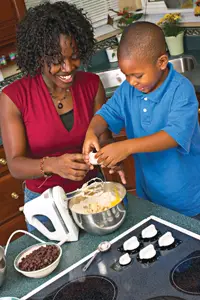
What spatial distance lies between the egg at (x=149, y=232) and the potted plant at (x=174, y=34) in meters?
2.14

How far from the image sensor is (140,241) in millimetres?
1358

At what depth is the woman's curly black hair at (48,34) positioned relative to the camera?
5.30ft

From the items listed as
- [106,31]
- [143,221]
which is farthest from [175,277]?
[106,31]

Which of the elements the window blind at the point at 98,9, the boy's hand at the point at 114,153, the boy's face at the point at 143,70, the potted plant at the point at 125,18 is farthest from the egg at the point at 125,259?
the window blind at the point at 98,9

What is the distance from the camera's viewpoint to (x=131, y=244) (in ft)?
4.41

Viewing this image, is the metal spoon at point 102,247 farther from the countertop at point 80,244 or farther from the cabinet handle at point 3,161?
the cabinet handle at point 3,161

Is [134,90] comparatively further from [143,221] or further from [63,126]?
[143,221]

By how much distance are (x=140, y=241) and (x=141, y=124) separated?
1.42 ft

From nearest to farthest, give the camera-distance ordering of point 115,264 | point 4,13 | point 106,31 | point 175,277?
point 175,277 → point 115,264 → point 4,13 → point 106,31

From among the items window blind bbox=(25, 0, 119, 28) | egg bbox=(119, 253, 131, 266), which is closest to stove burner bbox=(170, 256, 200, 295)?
egg bbox=(119, 253, 131, 266)

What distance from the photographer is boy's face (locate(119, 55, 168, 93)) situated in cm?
144

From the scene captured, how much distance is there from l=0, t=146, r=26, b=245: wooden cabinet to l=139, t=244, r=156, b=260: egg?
1728 millimetres

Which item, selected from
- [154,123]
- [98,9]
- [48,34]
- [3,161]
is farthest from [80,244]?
[98,9]

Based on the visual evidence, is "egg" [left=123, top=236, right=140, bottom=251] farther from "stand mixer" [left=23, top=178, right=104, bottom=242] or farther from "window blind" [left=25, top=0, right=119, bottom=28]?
"window blind" [left=25, top=0, right=119, bottom=28]
